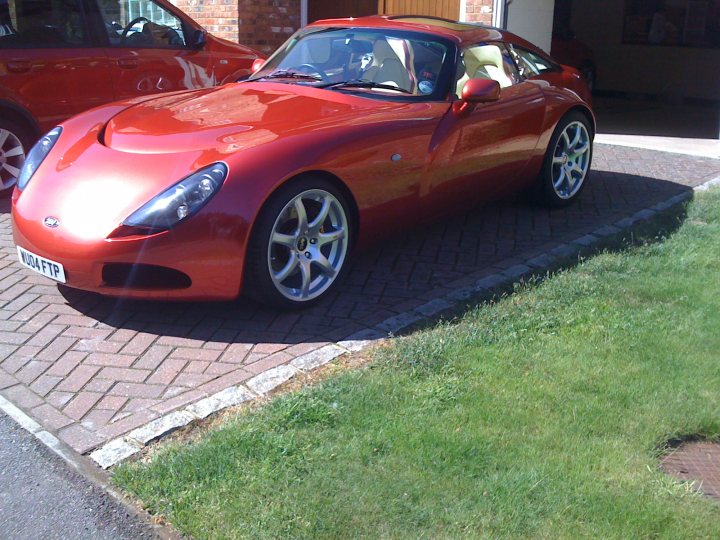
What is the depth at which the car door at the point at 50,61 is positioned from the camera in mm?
6973

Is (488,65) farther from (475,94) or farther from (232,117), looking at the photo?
(232,117)

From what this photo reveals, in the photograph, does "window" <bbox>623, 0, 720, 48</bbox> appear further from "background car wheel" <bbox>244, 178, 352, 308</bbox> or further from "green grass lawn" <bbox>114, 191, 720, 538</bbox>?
"background car wheel" <bbox>244, 178, 352, 308</bbox>

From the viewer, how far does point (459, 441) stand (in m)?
3.30

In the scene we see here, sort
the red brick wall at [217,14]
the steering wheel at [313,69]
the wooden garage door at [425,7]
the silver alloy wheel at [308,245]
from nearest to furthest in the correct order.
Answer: the silver alloy wheel at [308,245] → the steering wheel at [313,69] → the wooden garage door at [425,7] → the red brick wall at [217,14]

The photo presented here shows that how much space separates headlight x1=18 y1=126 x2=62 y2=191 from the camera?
4.80m

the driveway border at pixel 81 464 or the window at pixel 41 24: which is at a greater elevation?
the window at pixel 41 24

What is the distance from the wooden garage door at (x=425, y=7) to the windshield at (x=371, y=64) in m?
5.58

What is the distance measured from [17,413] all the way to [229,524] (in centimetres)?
129

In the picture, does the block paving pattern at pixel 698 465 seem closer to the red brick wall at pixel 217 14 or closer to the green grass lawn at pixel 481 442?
the green grass lawn at pixel 481 442

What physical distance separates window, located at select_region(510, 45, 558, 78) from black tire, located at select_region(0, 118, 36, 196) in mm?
3983

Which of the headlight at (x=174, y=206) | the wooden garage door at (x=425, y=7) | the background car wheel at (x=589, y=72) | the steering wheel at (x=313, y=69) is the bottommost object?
the background car wheel at (x=589, y=72)

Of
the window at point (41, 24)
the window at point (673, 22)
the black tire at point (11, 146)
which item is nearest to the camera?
the black tire at point (11, 146)

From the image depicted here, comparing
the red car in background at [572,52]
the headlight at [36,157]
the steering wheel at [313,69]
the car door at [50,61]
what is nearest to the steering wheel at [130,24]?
the car door at [50,61]

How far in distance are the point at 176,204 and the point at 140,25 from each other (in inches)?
171
